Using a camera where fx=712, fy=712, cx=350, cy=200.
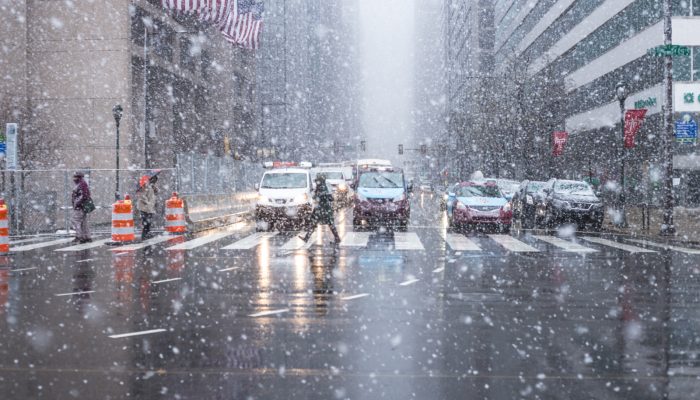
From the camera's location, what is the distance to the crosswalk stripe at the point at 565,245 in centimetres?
1681

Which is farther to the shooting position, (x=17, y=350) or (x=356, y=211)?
(x=356, y=211)

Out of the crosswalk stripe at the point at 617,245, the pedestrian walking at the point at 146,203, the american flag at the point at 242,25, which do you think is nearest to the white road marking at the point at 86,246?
the pedestrian walking at the point at 146,203

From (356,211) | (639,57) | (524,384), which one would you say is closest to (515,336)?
(524,384)

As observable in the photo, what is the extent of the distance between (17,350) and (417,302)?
4.94m

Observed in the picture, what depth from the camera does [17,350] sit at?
6.96 m

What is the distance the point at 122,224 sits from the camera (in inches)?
714

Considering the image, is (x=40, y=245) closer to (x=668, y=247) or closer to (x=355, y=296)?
(x=355, y=296)

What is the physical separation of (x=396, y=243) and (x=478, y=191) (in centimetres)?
686

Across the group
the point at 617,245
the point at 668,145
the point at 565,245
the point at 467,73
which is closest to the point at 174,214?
the point at 565,245

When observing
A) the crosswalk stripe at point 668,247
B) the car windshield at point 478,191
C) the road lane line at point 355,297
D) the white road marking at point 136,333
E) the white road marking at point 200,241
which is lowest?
the white road marking at point 136,333

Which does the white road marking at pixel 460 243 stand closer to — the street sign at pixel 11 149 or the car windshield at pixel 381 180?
the car windshield at pixel 381 180

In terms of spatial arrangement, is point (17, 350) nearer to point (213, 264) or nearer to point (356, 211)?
point (213, 264)

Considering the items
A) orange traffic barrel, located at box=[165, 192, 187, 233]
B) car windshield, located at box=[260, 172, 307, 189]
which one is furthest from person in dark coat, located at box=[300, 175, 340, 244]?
car windshield, located at box=[260, 172, 307, 189]

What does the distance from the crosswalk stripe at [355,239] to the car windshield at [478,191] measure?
14.3 ft
